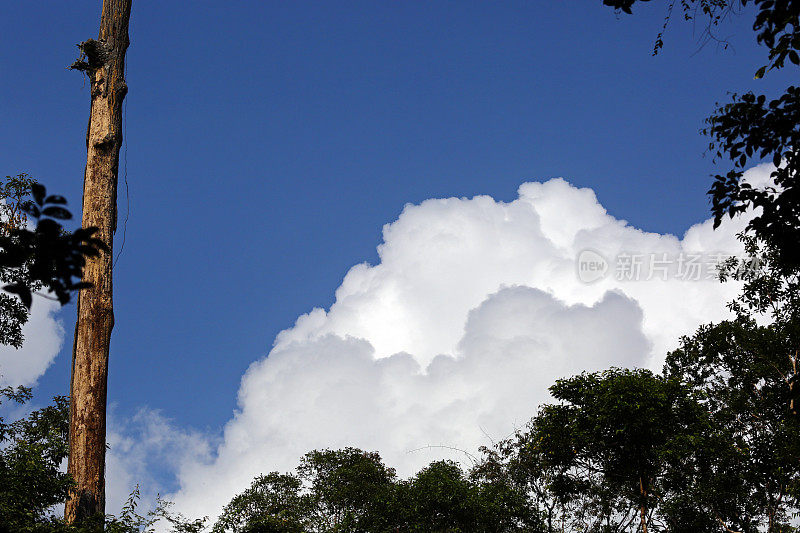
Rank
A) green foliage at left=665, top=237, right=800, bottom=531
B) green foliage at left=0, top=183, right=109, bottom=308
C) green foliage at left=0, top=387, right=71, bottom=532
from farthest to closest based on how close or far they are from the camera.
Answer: green foliage at left=665, top=237, right=800, bottom=531 → green foliage at left=0, top=387, right=71, bottom=532 → green foliage at left=0, top=183, right=109, bottom=308

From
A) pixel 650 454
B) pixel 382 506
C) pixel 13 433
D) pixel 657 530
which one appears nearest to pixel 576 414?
pixel 650 454

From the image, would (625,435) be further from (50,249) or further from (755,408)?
(50,249)

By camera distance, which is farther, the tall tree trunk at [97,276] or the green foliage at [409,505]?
the green foliage at [409,505]

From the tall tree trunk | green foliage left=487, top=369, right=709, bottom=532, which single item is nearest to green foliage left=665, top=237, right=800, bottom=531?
green foliage left=487, top=369, right=709, bottom=532

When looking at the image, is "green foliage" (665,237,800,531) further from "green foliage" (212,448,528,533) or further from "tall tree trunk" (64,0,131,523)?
"tall tree trunk" (64,0,131,523)

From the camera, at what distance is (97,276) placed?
7.85 meters

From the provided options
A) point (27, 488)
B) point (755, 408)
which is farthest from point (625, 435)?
point (27, 488)

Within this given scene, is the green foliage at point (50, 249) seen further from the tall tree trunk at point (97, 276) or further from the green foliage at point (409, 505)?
the green foliage at point (409, 505)

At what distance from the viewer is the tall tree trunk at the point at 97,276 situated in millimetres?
7375

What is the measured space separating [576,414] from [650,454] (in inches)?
94.3

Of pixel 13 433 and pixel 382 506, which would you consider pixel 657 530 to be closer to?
pixel 382 506

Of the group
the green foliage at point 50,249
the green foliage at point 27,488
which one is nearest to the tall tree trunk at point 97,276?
the green foliage at point 27,488

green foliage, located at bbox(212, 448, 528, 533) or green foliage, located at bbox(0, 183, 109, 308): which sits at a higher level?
green foliage, located at bbox(212, 448, 528, 533)

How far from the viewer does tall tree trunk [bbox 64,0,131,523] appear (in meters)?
7.38
